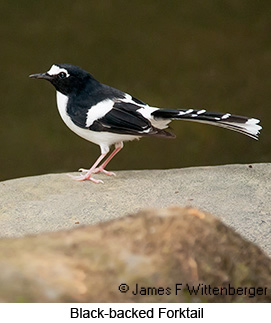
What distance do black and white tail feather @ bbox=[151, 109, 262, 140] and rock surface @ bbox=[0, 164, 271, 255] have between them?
224 millimetres

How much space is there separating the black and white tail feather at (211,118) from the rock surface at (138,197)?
0.22 metres

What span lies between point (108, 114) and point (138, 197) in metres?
0.52

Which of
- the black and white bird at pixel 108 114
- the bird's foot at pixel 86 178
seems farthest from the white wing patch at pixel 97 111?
the bird's foot at pixel 86 178

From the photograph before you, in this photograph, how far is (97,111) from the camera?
127 inches

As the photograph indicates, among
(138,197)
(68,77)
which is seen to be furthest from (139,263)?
(68,77)

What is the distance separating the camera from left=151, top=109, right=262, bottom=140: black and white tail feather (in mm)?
3240

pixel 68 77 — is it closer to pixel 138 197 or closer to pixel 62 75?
pixel 62 75

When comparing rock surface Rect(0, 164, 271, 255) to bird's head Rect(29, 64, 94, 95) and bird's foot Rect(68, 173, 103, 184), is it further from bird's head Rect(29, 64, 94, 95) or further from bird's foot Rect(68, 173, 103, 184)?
bird's head Rect(29, 64, 94, 95)

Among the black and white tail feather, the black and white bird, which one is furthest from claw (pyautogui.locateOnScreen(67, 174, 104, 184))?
the black and white tail feather

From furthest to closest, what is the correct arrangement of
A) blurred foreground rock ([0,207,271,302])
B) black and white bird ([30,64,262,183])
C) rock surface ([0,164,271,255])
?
black and white bird ([30,64,262,183]), rock surface ([0,164,271,255]), blurred foreground rock ([0,207,271,302])

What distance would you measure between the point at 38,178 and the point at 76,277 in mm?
1878

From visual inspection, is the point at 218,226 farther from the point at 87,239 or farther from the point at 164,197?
the point at 164,197

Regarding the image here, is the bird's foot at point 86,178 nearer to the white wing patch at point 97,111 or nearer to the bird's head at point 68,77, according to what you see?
the white wing patch at point 97,111

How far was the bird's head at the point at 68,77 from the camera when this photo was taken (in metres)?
3.27
